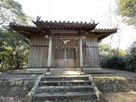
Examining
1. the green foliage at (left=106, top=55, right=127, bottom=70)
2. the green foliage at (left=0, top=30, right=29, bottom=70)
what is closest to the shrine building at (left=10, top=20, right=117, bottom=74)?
the green foliage at (left=0, top=30, right=29, bottom=70)

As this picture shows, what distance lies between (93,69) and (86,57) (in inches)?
40.1

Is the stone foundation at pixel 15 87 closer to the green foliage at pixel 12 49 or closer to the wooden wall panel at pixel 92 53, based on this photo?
the wooden wall panel at pixel 92 53

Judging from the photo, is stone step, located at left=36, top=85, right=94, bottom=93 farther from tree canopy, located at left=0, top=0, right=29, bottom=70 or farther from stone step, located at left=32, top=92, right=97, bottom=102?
tree canopy, located at left=0, top=0, right=29, bottom=70

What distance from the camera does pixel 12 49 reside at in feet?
34.1

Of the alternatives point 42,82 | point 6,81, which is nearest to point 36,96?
point 42,82

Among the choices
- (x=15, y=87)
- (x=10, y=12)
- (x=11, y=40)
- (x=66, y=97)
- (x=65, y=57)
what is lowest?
(x=66, y=97)

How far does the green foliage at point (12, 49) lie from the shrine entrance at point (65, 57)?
16.4 ft

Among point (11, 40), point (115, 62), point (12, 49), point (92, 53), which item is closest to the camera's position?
point (92, 53)

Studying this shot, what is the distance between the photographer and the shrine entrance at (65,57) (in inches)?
295

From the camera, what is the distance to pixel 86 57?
7.43 metres

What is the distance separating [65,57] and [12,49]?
6.30 meters

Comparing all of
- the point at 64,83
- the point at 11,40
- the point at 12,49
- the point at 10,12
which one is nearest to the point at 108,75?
the point at 64,83

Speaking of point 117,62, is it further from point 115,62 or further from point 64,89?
point 64,89

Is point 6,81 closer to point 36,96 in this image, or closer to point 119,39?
point 36,96
